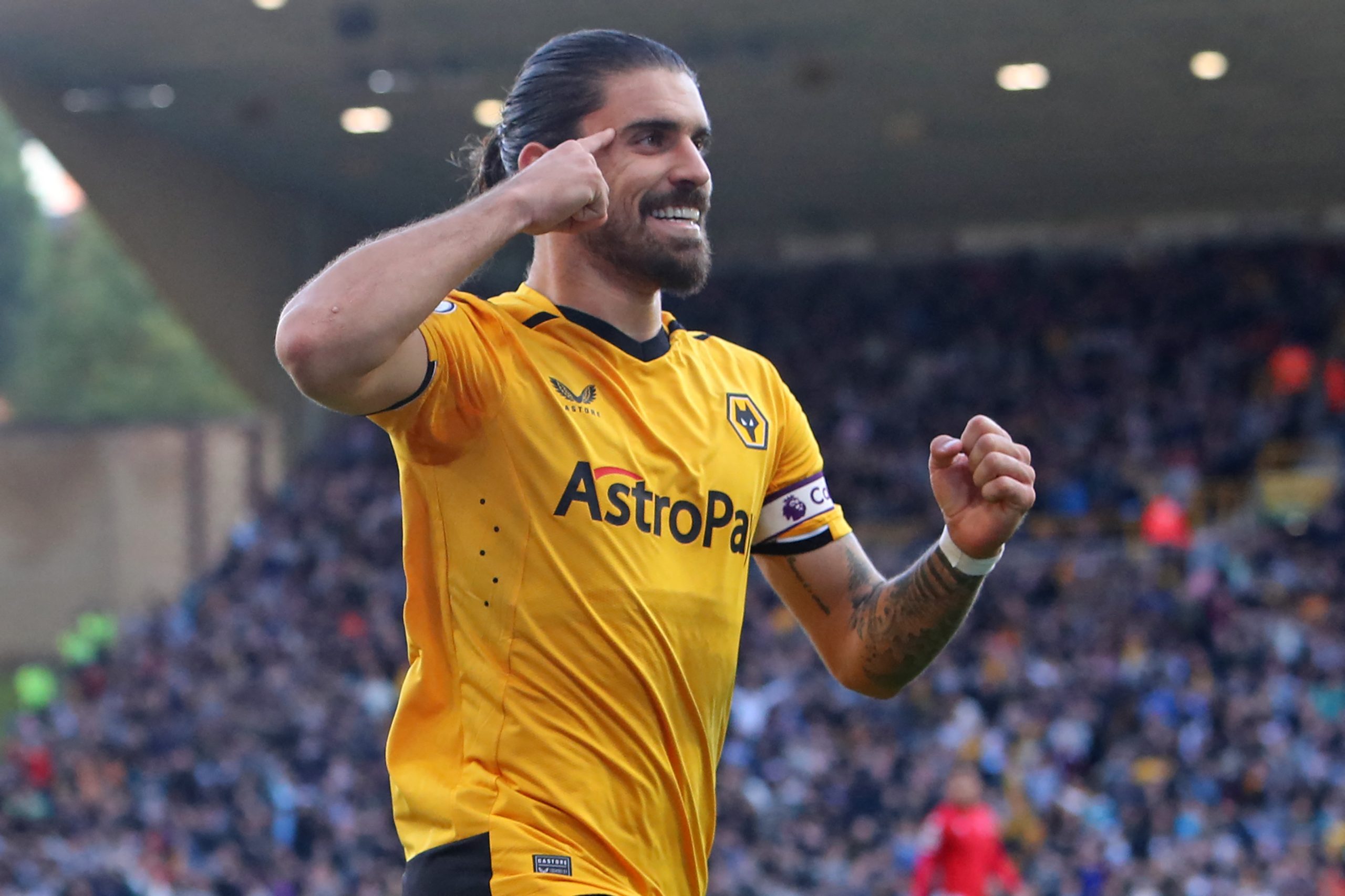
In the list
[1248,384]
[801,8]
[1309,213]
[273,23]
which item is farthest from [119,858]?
[1309,213]

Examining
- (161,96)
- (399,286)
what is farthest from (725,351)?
(161,96)

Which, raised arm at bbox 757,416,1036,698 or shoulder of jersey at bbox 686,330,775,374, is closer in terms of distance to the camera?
raised arm at bbox 757,416,1036,698

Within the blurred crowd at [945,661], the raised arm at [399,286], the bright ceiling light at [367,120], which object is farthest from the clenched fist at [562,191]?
the bright ceiling light at [367,120]

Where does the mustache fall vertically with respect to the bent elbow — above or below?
above

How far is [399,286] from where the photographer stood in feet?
7.72

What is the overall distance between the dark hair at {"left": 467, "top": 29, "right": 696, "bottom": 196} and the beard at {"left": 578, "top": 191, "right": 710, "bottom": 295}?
17cm

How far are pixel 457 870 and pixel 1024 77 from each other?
16.8 metres

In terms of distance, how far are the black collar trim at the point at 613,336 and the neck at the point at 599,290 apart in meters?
0.01

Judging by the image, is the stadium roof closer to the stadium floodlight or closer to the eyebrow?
the stadium floodlight

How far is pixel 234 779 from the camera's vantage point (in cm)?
1595

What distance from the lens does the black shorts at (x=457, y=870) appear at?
8.39ft

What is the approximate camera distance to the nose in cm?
275

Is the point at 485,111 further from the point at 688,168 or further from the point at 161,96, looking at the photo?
the point at 688,168

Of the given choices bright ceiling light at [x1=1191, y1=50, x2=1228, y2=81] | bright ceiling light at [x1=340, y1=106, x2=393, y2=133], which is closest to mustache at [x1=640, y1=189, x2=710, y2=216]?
bright ceiling light at [x1=1191, y1=50, x2=1228, y2=81]
